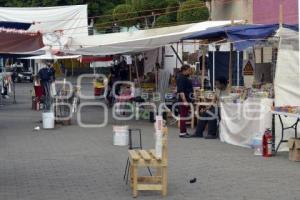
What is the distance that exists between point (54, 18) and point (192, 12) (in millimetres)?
8617

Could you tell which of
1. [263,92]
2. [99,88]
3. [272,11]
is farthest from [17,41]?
[99,88]

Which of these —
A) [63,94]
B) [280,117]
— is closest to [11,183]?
[280,117]

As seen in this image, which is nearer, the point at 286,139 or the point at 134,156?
the point at 134,156

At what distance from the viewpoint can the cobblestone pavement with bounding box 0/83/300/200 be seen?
30.7 ft

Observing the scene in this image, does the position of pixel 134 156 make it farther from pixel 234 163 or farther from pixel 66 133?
pixel 66 133

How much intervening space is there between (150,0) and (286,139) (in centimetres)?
2243

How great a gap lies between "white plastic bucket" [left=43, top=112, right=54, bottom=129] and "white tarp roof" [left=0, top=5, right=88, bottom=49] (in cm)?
509

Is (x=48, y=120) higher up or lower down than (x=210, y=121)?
lower down

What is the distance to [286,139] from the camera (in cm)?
1326

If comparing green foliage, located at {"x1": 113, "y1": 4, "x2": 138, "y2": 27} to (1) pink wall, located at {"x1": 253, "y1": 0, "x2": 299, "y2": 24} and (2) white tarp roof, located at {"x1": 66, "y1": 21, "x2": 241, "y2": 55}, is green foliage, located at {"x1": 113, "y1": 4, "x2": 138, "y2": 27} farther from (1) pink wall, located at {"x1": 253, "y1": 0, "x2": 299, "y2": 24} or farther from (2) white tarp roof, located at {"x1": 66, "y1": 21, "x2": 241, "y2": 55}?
(2) white tarp roof, located at {"x1": 66, "y1": 21, "x2": 241, "y2": 55}

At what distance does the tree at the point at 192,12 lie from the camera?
31.4 metres

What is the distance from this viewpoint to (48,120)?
18547mm

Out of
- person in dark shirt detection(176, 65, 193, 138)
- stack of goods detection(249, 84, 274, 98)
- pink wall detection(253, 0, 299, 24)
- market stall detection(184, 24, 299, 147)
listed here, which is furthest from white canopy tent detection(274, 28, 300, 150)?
pink wall detection(253, 0, 299, 24)

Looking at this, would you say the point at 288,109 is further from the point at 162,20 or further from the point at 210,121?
the point at 162,20
